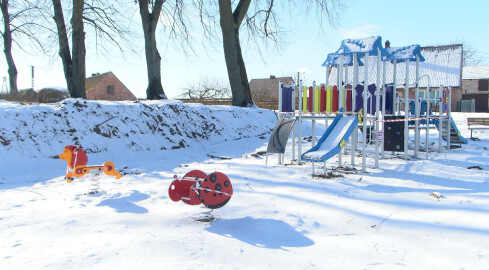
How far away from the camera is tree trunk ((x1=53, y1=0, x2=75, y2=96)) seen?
582 inches

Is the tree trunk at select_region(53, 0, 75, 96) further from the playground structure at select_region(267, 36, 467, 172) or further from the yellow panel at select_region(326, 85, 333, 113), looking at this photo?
the yellow panel at select_region(326, 85, 333, 113)

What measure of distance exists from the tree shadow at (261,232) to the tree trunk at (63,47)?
Answer: 41.8 feet

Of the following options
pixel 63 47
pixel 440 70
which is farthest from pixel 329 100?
pixel 440 70

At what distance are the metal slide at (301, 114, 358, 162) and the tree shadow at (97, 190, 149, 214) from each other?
2.99m

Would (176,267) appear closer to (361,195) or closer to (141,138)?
(361,195)

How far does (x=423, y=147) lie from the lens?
11969 mm

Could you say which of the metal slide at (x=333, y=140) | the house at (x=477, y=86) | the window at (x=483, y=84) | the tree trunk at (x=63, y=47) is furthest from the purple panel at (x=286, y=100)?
the window at (x=483, y=84)

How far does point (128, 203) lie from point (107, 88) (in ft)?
155

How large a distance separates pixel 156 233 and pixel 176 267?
0.90 m

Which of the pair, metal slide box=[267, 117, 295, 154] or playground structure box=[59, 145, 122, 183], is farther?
metal slide box=[267, 117, 295, 154]

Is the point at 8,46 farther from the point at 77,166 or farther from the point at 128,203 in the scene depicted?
the point at 128,203

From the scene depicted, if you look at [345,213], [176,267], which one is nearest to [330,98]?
[345,213]

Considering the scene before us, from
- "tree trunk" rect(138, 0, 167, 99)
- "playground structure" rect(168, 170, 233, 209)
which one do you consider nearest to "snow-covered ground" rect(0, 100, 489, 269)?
"playground structure" rect(168, 170, 233, 209)

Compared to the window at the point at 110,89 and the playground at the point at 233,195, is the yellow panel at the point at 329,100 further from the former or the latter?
the window at the point at 110,89
